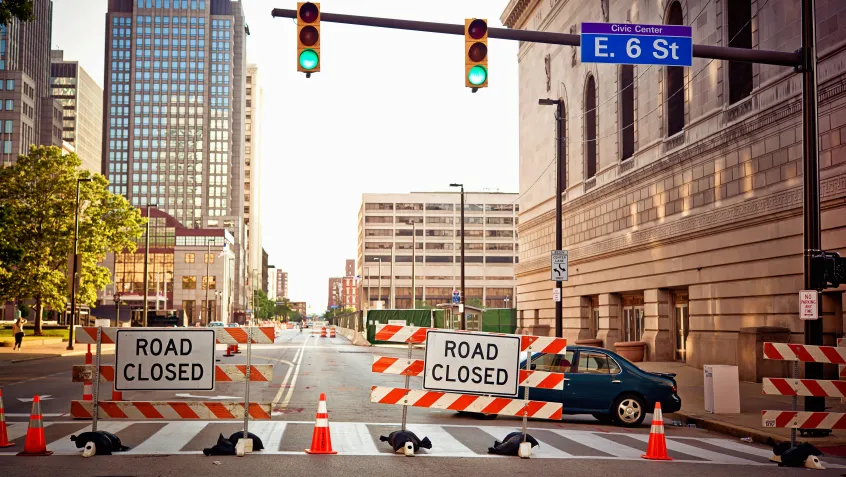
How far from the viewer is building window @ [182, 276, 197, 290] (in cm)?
15500

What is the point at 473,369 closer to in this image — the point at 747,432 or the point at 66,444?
the point at 66,444

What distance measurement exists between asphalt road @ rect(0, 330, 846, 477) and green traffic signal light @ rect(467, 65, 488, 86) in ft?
19.2

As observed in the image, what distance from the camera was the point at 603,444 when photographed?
43.9 ft

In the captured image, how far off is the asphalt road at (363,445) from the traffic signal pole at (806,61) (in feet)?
8.13

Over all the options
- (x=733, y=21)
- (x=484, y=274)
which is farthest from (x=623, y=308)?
(x=484, y=274)

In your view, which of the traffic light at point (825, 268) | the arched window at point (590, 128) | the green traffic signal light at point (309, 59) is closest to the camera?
the green traffic signal light at point (309, 59)

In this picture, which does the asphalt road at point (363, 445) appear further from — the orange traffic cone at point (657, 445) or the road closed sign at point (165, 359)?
the road closed sign at point (165, 359)

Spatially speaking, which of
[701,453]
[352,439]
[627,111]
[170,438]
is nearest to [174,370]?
[170,438]

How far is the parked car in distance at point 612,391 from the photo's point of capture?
1652cm

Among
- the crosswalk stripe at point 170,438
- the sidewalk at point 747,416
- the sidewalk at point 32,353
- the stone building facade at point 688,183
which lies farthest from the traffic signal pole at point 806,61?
the sidewalk at point 32,353

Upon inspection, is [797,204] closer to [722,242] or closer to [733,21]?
[722,242]

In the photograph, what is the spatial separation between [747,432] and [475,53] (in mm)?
8000

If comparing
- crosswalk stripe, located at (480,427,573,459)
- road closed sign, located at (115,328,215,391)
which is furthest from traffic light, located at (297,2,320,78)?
crosswalk stripe, located at (480,427,573,459)

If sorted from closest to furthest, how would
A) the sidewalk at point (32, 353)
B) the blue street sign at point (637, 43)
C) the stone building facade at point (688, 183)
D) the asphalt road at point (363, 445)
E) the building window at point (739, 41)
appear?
1. the asphalt road at point (363, 445)
2. the blue street sign at point (637, 43)
3. the stone building facade at point (688, 183)
4. the building window at point (739, 41)
5. the sidewalk at point (32, 353)
